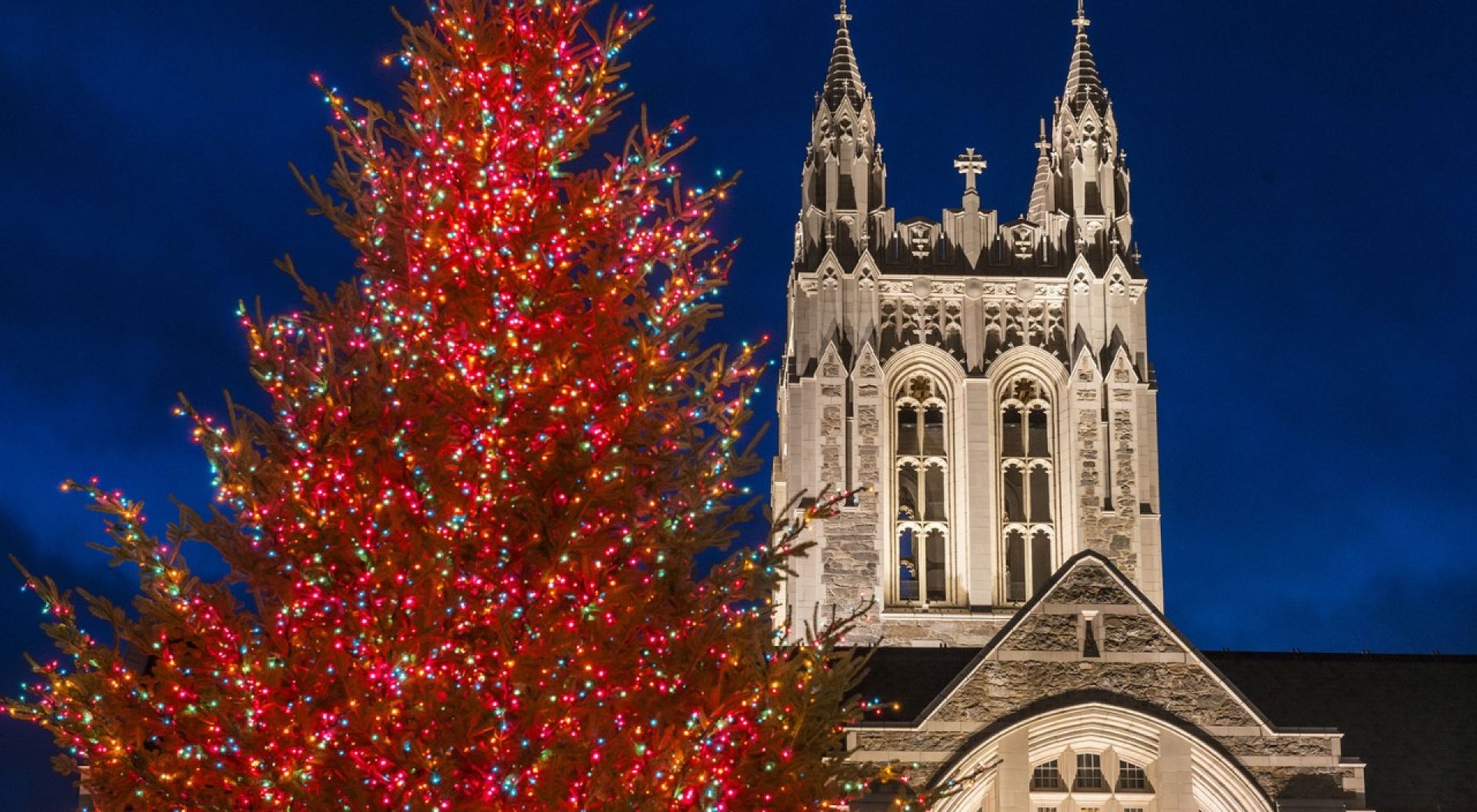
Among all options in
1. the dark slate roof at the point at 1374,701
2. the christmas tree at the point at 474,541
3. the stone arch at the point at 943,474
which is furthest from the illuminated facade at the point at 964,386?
the christmas tree at the point at 474,541

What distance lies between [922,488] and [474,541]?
30118 millimetres

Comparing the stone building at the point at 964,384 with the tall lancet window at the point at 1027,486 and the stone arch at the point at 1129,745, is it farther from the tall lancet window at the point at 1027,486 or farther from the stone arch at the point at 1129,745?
the stone arch at the point at 1129,745

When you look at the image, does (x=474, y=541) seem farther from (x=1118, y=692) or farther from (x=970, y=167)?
(x=970, y=167)

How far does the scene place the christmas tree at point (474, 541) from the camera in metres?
12.1

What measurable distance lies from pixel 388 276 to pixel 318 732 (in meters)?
3.31

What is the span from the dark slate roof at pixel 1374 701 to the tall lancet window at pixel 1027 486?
12.5 meters

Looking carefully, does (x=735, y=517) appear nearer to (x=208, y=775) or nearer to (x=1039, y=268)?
(x=208, y=775)

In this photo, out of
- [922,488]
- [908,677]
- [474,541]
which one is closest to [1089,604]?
[908,677]

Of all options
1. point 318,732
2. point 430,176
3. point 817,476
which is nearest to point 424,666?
point 318,732

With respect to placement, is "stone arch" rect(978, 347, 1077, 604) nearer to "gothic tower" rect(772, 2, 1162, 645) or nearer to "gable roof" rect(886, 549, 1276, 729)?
"gothic tower" rect(772, 2, 1162, 645)

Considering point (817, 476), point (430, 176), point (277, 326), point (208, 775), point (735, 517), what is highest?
point (817, 476)

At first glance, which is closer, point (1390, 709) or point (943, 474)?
point (1390, 709)

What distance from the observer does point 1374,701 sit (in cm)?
2792

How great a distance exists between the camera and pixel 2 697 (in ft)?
41.0
